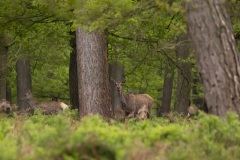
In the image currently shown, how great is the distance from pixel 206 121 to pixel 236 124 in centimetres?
37

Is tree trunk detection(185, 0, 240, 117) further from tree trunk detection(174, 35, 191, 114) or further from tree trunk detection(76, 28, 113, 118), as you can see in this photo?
tree trunk detection(174, 35, 191, 114)

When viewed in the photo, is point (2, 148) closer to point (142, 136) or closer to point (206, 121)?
point (142, 136)

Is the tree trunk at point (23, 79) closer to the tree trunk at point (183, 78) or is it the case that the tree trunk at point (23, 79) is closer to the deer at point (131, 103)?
the deer at point (131, 103)

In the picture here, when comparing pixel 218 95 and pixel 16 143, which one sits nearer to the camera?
pixel 16 143

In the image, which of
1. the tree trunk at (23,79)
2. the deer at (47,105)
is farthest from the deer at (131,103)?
the tree trunk at (23,79)

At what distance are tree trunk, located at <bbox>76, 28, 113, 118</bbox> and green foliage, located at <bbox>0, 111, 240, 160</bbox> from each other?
8.47 meters

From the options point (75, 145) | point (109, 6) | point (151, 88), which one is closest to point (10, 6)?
point (109, 6)

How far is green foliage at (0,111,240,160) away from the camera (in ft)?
22.4

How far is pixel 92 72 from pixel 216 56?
8127mm

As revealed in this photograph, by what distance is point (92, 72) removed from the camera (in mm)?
17062

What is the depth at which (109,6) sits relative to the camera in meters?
12.8

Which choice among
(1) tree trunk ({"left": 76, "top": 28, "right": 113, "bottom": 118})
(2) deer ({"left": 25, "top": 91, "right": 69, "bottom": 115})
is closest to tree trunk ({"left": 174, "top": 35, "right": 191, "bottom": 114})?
(2) deer ({"left": 25, "top": 91, "right": 69, "bottom": 115})

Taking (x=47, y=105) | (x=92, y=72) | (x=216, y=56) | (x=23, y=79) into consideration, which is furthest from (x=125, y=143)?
(x=23, y=79)

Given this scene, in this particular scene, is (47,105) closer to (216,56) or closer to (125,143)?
(216,56)
